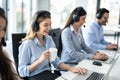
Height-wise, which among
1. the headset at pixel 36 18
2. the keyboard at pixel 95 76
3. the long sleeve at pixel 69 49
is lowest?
the keyboard at pixel 95 76

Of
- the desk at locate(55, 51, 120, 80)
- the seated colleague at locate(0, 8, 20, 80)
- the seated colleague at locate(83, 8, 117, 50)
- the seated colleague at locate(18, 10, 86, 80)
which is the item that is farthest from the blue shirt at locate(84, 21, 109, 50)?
the seated colleague at locate(0, 8, 20, 80)

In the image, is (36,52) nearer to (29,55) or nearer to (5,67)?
(29,55)

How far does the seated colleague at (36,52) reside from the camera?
5.97 ft

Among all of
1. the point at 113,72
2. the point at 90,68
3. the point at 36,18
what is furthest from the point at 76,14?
the point at 113,72

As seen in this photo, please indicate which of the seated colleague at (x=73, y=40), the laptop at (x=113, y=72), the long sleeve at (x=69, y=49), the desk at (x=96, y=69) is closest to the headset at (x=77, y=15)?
the seated colleague at (x=73, y=40)

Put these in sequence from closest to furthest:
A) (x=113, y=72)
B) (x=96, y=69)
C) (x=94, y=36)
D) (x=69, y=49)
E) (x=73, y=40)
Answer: (x=113, y=72)
(x=96, y=69)
(x=69, y=49)
(x=73, y=40)
(x=94, y=36)

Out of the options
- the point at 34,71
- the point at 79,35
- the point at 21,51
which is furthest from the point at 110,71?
the point at 79,35

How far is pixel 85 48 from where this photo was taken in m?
2.67

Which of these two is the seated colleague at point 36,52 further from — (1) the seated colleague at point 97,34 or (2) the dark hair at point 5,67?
(1) the seated colleague at point 97,34

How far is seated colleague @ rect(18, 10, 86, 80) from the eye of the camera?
1818mm

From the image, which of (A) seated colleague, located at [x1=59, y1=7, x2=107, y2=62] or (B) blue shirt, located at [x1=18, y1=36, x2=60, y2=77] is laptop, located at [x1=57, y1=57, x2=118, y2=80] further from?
(A) seated colleague, located at [x1=59, y1=7, x2=107, y2=62]

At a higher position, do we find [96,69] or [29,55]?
[29,55]

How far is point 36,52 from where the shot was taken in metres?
1.91

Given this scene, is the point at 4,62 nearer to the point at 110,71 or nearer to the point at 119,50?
the point at 110,71
